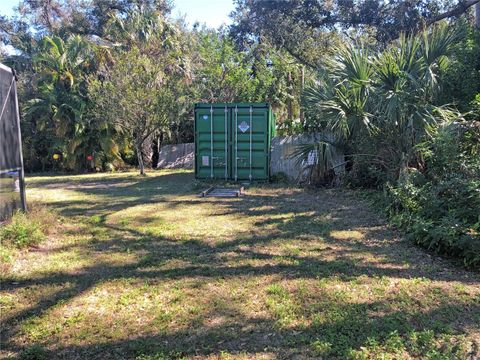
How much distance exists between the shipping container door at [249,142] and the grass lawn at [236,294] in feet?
18.8

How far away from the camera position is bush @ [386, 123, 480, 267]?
15.7 ft

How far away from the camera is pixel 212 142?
12.6 metres

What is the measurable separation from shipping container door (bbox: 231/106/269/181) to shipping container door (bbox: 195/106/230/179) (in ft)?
0.83

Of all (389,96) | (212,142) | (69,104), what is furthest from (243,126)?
(69,104)

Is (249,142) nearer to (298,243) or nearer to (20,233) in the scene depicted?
(298,243)

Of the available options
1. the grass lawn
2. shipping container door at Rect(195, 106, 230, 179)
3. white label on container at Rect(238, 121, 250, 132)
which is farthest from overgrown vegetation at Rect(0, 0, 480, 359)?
white label on container at Rect(238, 121, 250, 132)

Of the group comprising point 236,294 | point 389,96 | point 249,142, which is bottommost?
point 236,294

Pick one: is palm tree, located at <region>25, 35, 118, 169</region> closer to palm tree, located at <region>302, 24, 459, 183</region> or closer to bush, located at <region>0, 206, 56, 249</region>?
palm tree, located at <region>302, 24, 459, 183</region>

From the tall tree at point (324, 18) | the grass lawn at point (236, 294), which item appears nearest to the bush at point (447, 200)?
the grass lawn at point (236, 294)

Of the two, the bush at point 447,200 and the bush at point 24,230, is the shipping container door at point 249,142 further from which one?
the bush at point 24,230

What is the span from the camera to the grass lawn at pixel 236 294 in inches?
117

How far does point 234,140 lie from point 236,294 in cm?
889

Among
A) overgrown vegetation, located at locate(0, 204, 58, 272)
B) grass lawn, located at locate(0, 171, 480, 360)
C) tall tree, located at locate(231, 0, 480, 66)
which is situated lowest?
grass lawn, located at locate(0, 171, 480, 360)

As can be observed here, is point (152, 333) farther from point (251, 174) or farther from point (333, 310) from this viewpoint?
point (251, 174)
